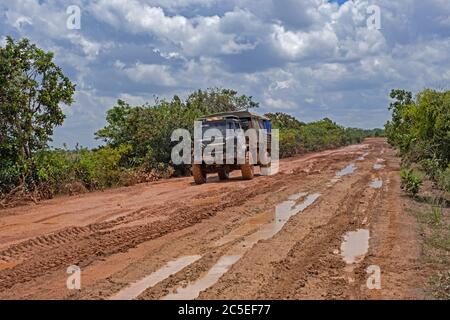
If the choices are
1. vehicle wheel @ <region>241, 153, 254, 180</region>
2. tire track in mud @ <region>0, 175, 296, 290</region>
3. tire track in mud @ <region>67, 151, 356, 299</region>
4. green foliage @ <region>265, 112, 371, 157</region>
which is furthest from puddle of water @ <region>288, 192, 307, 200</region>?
green foliage @ <region>265, 112, 371, 157</region>

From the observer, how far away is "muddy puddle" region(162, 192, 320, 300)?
21.0ft

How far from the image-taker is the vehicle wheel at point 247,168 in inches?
799

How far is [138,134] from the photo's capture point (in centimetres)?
2438

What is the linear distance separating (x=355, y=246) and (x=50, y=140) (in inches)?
479

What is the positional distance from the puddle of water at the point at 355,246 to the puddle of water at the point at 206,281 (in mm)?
1652

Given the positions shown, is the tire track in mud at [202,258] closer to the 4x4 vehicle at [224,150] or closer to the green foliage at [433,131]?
the green foliage at [433,131]

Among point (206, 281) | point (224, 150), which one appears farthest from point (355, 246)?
point (224, 150)

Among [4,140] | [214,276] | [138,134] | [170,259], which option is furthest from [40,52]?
[214,276]

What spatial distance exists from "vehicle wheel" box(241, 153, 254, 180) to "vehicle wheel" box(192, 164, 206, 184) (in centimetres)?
153

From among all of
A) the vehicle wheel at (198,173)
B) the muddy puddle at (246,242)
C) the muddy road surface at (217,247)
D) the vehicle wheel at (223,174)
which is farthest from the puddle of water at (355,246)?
the vehicle wheel at (223,174)

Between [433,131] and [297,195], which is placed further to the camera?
[297,195]

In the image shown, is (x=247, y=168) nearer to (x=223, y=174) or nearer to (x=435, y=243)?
(x=223, y=174)

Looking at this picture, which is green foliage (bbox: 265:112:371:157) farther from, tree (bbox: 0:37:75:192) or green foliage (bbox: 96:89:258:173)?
tree (bbox: 0:37:75:192)

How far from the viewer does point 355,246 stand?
28.7 feet
